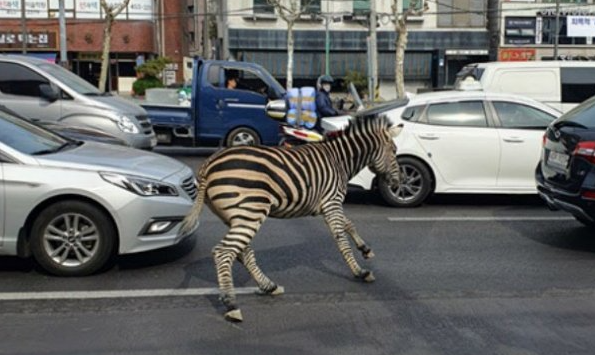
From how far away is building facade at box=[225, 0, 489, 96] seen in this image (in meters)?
40.7

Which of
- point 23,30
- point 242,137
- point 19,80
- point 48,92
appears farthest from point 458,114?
point 23,30

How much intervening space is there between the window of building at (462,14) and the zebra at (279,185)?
37.4 m

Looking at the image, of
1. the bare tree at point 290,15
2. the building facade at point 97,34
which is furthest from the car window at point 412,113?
the building facade at point 97,34

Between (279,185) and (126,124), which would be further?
(126,124)

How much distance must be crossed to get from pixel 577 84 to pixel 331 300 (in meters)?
9.23

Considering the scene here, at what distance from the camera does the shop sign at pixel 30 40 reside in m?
44.9

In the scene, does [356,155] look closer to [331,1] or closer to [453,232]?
[453,232]

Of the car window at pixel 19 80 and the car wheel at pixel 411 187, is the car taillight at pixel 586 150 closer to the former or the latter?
the car wheel at pixel 411 187

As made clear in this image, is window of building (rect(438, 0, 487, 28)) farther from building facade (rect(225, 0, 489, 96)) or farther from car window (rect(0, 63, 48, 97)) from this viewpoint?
car window (rect(0, 63, 48, 97))

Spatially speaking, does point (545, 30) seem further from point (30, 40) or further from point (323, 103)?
point (323, 103)

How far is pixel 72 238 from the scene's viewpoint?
6223mm

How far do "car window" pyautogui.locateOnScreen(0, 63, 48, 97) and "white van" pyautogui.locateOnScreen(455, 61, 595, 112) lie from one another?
7.42 meters

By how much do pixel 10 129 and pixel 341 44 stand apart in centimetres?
3595

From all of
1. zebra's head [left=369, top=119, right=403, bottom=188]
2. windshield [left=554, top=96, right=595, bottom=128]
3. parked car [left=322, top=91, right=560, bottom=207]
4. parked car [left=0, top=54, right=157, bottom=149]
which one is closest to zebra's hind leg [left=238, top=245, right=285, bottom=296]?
zebra's head [left=369, top=119, right=403, bottom=188]
